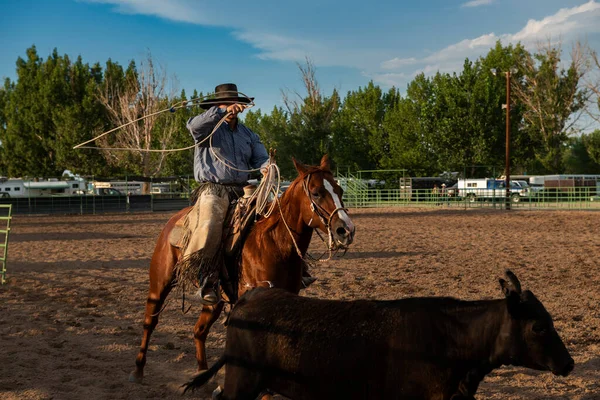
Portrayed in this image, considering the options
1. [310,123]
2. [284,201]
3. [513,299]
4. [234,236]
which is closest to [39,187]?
[310,123]

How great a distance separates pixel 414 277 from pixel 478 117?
1482 inches

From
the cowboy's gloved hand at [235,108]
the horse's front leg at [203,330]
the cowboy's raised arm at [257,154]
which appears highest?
the cowboy's gloved hand at [235,108]

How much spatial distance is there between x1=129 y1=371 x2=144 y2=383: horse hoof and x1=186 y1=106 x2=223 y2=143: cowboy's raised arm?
232cm

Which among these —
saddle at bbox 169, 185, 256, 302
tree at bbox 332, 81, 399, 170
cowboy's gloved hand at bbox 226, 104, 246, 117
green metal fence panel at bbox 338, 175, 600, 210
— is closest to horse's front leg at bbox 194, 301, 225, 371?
saddle at bbox 169, 185, 256, 302

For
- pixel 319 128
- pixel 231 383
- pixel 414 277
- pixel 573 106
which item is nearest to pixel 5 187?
pixel 319 128

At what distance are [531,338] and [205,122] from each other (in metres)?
3.40

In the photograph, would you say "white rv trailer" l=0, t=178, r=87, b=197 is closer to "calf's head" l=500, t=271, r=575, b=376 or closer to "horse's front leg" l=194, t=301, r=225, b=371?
"horse's front leg" l=194, t=301, r=225, b=371

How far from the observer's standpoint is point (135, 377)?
5.07 meters

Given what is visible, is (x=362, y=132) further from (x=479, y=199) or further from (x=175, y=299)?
(x=175, y=299)

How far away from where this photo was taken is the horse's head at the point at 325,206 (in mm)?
4066

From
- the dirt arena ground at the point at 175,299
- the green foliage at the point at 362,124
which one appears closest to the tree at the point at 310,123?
the green foliage at the point at 362,124

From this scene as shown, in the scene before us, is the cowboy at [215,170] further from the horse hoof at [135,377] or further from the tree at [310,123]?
the tree at [310,123]

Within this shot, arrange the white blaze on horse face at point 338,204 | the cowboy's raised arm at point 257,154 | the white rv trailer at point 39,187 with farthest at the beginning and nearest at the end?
the white rv trailer at point 39,187
the cowboy's raised arm at point 257,154
the white blaze on horse face at point 338,204

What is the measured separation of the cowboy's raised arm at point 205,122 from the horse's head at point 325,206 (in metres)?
1.08
